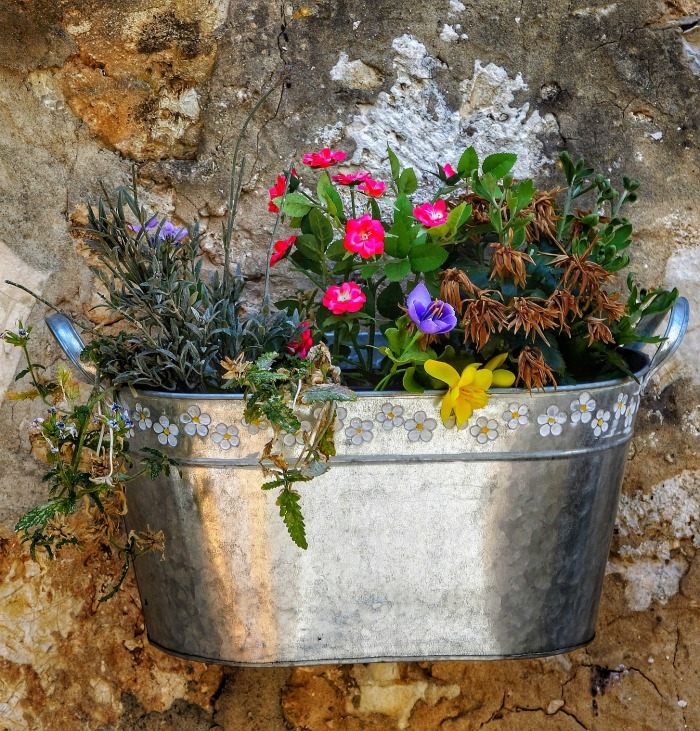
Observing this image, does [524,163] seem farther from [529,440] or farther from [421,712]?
[421,712]

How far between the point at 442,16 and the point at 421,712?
3.48 ft

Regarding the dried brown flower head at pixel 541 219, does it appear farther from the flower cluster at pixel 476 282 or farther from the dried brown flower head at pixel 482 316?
the dried brown flower head at pixel 482 316

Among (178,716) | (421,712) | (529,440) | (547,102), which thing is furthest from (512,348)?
(178,716)

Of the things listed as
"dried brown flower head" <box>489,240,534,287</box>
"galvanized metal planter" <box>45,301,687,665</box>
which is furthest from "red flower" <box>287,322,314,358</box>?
"dried brown flower head" <box>489,240,534,287</box>

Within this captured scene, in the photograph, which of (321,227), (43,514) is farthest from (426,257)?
(43,514)

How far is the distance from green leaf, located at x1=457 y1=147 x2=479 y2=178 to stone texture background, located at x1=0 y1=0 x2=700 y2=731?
20 centimetres

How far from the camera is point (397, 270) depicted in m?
0.98

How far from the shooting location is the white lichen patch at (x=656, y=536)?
1.30 meters

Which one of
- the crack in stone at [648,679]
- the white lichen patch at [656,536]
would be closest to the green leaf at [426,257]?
the white lichen patch at [656,536]

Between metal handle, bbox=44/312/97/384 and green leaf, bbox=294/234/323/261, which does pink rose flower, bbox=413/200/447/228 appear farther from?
metal handle, bbox=44/312/97/384

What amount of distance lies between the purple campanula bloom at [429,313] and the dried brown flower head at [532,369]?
0.29 ft

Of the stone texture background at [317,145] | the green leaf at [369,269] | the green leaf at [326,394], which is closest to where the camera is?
the green leaf at [326,394]

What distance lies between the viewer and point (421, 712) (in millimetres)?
1312

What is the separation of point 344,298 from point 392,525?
275 mm
